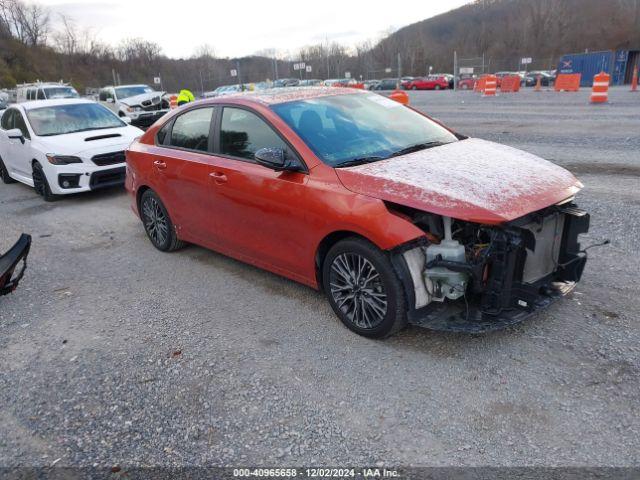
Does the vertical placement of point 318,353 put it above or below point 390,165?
below

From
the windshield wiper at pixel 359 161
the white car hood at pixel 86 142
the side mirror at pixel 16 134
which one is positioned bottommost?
the white car hood at pixel 86 142

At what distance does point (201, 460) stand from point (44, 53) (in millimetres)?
77687

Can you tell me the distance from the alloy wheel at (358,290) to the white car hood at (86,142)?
20.4 feet

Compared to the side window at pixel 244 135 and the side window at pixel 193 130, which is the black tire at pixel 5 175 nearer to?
the side window at pixel 193 130

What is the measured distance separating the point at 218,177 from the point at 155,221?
1655 mm

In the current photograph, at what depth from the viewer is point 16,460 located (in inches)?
109

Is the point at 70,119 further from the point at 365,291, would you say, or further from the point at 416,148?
the point at 365,291

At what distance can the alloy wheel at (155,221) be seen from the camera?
570 cm

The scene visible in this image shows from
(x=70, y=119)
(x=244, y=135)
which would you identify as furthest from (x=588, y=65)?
(x=244, y=135)

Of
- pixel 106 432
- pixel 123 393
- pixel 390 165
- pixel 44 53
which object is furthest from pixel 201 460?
pixel 44 53

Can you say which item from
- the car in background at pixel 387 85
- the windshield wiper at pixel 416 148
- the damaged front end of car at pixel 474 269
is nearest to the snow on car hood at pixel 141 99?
the windshield wiper at pixel 416 148

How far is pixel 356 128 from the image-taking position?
429 centimetres

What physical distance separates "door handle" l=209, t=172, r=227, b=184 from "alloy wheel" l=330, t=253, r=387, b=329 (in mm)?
1419

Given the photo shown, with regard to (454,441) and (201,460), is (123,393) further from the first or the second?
(454,441)
